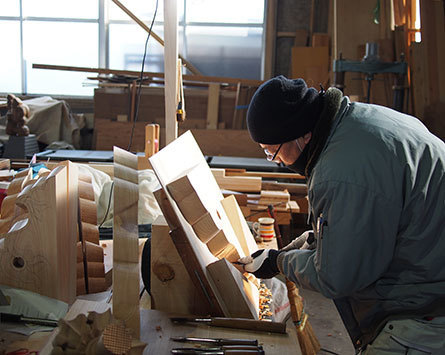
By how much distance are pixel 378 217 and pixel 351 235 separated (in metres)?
0.10

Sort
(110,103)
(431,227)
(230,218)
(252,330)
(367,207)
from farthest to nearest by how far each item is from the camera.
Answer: (110,103) < (230,218) < (252,330) < (431,227) < (367,207)

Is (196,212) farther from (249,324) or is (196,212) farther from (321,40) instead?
(321,40)

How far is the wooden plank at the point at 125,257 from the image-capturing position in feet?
5.02

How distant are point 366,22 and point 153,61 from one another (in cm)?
337

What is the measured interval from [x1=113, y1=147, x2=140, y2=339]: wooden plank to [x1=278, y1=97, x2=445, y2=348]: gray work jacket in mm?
547

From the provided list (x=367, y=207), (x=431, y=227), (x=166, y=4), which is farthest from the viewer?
(x=166, y=4)

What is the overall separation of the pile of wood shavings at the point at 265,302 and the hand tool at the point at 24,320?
2.66ft

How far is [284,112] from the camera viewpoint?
1578mm

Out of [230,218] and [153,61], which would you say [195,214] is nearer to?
[230,218]

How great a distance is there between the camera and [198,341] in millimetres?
1647

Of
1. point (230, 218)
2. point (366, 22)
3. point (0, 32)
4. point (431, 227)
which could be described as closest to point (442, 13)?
point (366, 22)

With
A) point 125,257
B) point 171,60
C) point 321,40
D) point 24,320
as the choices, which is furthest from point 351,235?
point 321,40

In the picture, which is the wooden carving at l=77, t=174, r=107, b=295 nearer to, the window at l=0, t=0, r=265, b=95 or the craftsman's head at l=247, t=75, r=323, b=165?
the craftsman's head at l=247, t=75, r=323, b=165

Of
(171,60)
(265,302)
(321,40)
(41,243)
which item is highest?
(321,40)
